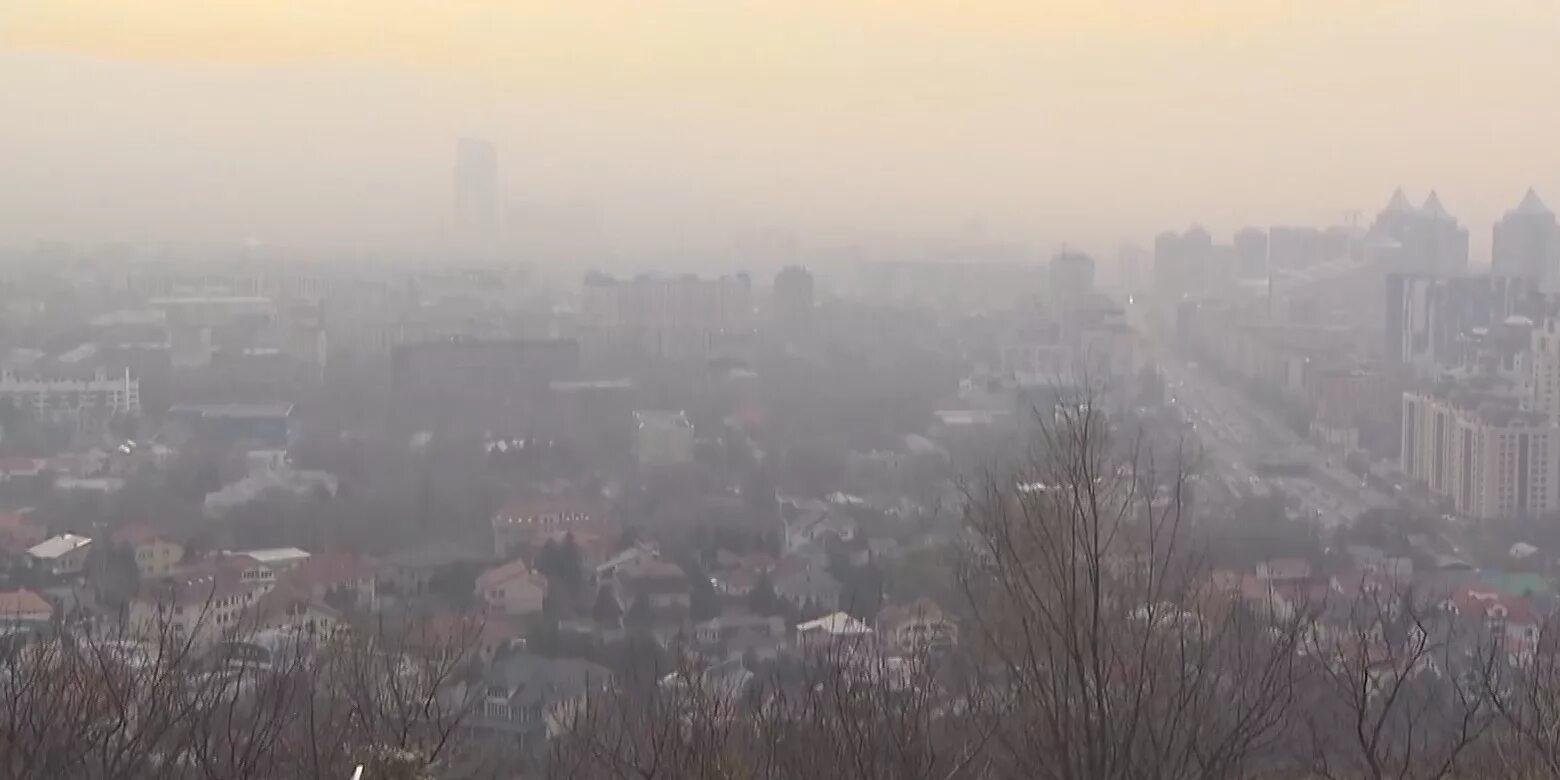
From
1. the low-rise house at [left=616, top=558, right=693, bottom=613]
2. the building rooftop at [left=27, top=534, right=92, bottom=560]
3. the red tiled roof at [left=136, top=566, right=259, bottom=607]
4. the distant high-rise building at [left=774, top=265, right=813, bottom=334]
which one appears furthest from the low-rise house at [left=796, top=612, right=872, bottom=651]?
the distant high-rise building at [left=774, top=265, right=813, bottom=334]

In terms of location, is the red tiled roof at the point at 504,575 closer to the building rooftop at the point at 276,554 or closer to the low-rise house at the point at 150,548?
the building rooftop at the point at 276,554

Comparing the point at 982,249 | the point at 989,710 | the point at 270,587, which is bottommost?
the point at 270,587

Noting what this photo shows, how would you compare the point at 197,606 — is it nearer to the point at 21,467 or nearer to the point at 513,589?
the point at 513,589

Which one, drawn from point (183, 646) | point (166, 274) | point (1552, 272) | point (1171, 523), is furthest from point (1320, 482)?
point (166, 274)

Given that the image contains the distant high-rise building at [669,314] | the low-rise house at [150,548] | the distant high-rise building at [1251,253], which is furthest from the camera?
the distant high-rise building at [669,314]

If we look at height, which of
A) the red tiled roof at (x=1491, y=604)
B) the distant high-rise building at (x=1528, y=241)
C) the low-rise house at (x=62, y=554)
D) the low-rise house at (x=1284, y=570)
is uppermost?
the distant high-rise building at (x=1528, y=241)

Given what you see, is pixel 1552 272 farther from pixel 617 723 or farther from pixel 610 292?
pixel 617 723

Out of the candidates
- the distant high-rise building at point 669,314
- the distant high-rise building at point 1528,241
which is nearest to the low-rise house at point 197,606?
the distant high-rise building at point 669,314
